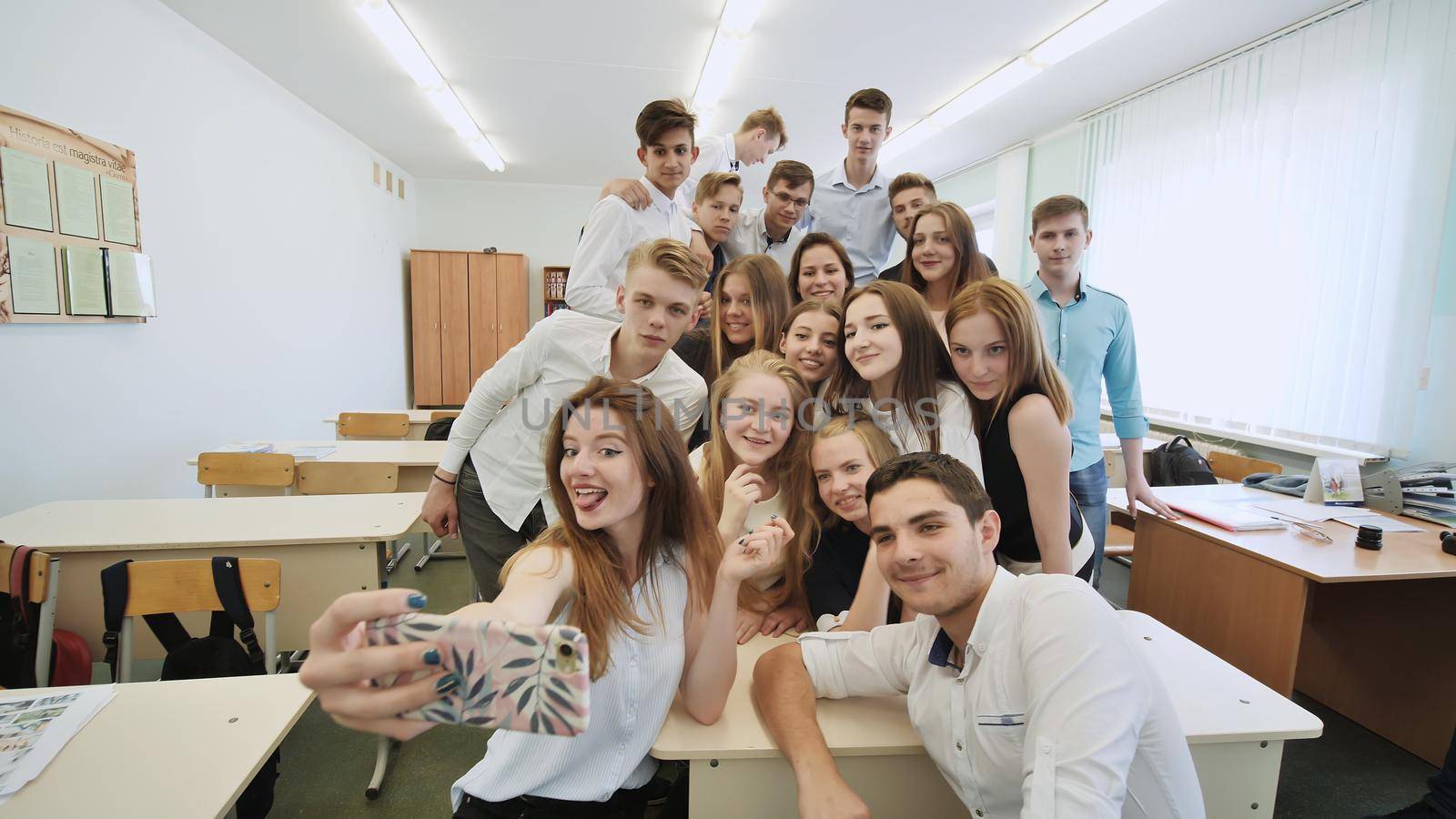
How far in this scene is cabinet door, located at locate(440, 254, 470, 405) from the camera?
7984 millimetres

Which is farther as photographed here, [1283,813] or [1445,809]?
[1283,813]

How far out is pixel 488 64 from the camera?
455 centimetres

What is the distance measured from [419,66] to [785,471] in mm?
4449

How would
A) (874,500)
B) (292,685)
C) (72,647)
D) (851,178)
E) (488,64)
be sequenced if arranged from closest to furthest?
1. (874,500)
2. (292,685)
3. (72,647)
4. (851,178)
5. (488,64)

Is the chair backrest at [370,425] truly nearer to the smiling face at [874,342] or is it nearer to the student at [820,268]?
the student at [820,268]

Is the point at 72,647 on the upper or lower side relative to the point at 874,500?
lower

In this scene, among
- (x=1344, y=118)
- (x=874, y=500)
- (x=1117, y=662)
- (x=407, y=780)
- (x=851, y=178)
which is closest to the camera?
(x=1117, y=662)

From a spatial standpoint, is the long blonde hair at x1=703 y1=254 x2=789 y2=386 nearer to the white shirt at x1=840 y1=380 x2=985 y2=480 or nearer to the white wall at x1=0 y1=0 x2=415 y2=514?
the white shirt at x1=840 y1=380 x2=985 y2=480

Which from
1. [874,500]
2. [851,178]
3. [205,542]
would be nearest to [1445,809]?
[874,500]

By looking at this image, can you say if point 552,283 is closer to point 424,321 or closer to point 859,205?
point 424,321

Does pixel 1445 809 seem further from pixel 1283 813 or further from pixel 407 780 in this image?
pixel 407 780

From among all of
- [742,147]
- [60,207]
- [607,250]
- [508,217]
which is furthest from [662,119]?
[508,217]

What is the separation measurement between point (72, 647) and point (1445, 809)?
4084 mm

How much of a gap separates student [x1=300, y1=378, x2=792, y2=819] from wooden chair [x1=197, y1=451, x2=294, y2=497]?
102 inches
